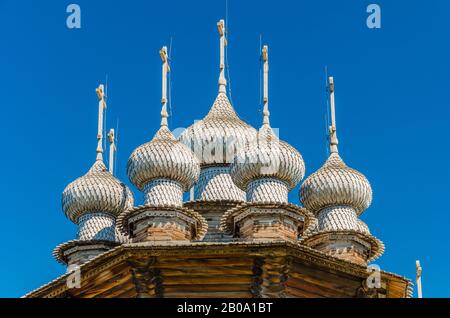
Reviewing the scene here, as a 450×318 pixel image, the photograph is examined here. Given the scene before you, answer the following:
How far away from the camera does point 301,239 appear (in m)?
17.2

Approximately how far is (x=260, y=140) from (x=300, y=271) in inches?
129

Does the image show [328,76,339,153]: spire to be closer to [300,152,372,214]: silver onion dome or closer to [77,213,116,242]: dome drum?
[300,152,372,214]: silver onion dome

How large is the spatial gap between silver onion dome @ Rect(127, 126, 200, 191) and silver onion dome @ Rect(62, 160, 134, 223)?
48.6 inches

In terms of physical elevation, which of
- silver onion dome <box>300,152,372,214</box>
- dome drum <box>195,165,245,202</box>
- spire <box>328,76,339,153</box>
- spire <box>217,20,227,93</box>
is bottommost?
silver onion dome <box>300,152,372,214</box>

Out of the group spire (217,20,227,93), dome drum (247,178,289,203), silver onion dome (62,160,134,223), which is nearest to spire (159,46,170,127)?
spire (217,20,227,93)

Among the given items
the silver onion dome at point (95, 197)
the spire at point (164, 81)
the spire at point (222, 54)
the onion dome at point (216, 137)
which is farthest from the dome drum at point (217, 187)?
the spire at point (164, 81)

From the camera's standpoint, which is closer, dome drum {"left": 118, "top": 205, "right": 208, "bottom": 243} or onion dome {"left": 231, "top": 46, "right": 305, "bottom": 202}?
dome drum {"left": 118, "top": 205, "right": 208, "bottom": 243}

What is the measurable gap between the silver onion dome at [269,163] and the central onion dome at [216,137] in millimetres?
2714

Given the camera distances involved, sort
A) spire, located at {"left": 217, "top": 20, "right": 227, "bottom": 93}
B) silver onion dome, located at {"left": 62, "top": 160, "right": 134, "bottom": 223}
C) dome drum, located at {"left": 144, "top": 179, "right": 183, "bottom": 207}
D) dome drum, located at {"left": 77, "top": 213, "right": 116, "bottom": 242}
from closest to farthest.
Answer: dome drum, located at {"left": 144, "top": 179, "right": 183, "bottom": 207}, dome drum, located at {"left": 77, "top": 213, "right": 116, "bottom": 242}, silver onion dome, located at {"left": 62, "top": 160, "right": 134, "bottom": 223}, spire, located at {"left": 217, "top": 20, "right": 227, "bottom": 93}

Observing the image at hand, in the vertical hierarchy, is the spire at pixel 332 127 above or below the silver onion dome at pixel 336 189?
above

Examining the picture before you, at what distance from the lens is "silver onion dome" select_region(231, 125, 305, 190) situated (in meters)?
16.4

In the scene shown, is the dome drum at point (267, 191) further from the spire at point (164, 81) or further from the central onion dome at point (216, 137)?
the central onion dome at point (216, 137)

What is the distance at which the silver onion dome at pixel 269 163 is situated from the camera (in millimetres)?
16438

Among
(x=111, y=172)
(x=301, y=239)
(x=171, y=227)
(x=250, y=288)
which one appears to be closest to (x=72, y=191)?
(x=111, y=172)
